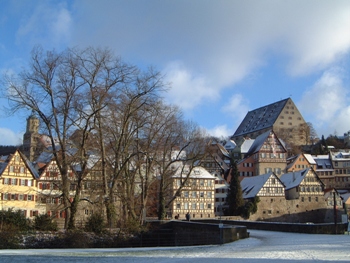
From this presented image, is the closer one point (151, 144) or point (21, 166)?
point (151, 144)

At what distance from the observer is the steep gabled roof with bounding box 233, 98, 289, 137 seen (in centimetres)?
12156

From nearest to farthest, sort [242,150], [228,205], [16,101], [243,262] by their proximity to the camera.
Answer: [243,262] → [16,101] → [228,205] → [242,150]

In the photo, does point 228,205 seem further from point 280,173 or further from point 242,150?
point 242,150

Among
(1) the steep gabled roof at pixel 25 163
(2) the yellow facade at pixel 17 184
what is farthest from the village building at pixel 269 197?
(2) the yellow facade at pixel 17 184

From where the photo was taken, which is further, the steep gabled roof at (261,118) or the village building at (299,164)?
the steep gabled roof at (261,118)

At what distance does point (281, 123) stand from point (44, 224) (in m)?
98.7

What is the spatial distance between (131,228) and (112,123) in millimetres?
7766

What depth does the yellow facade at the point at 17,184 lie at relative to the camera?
52.8 m

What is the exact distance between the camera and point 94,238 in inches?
1153

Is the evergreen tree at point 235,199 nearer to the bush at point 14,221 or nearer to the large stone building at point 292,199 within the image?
the large stone building at point 292,199

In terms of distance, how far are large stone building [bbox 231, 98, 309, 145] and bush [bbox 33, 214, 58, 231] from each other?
93.1m

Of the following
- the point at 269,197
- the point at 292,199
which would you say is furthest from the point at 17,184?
the point at 292,199

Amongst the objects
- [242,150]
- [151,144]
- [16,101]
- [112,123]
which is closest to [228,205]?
[242,150]

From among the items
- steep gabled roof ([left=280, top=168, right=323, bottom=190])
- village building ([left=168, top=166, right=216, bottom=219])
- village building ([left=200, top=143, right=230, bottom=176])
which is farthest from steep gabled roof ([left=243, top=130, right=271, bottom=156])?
village building ([left=168, top=166, right=216, bottom=219])
